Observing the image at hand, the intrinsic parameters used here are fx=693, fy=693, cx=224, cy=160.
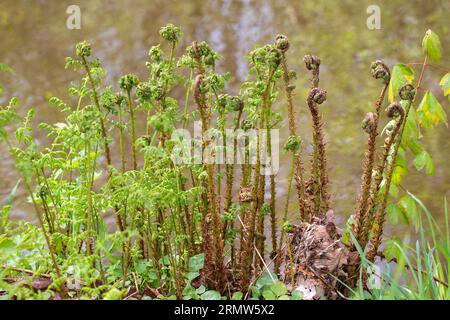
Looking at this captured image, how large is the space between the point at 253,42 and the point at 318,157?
12.7 ft

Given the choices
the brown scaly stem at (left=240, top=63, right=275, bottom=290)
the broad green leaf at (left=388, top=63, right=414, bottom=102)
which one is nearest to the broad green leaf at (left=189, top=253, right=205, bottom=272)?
the brown scaly stem at (left=240, top=63, right=275, bottom=290)

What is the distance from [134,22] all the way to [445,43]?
296cm

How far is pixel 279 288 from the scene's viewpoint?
2.22 m

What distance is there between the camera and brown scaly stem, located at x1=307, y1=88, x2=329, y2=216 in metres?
2.23

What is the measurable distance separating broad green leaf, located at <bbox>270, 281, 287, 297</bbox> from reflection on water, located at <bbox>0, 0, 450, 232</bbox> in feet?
7.73

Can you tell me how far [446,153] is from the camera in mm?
4828

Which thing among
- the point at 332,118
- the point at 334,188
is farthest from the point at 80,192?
the point at 332,118

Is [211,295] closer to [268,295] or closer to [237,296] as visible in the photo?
[237,296]

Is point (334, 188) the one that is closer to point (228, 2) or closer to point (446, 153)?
point (446, 153)

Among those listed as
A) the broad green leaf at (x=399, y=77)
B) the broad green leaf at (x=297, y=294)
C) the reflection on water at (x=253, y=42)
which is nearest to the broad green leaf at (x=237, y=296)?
the broad green leaf at (x=297, y=294)

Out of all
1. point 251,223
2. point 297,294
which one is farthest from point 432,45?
point 297,294

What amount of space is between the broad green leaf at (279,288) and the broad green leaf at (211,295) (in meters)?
0.18

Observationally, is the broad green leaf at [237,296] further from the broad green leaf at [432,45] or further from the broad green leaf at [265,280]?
the broad green leaf at [432,45]
